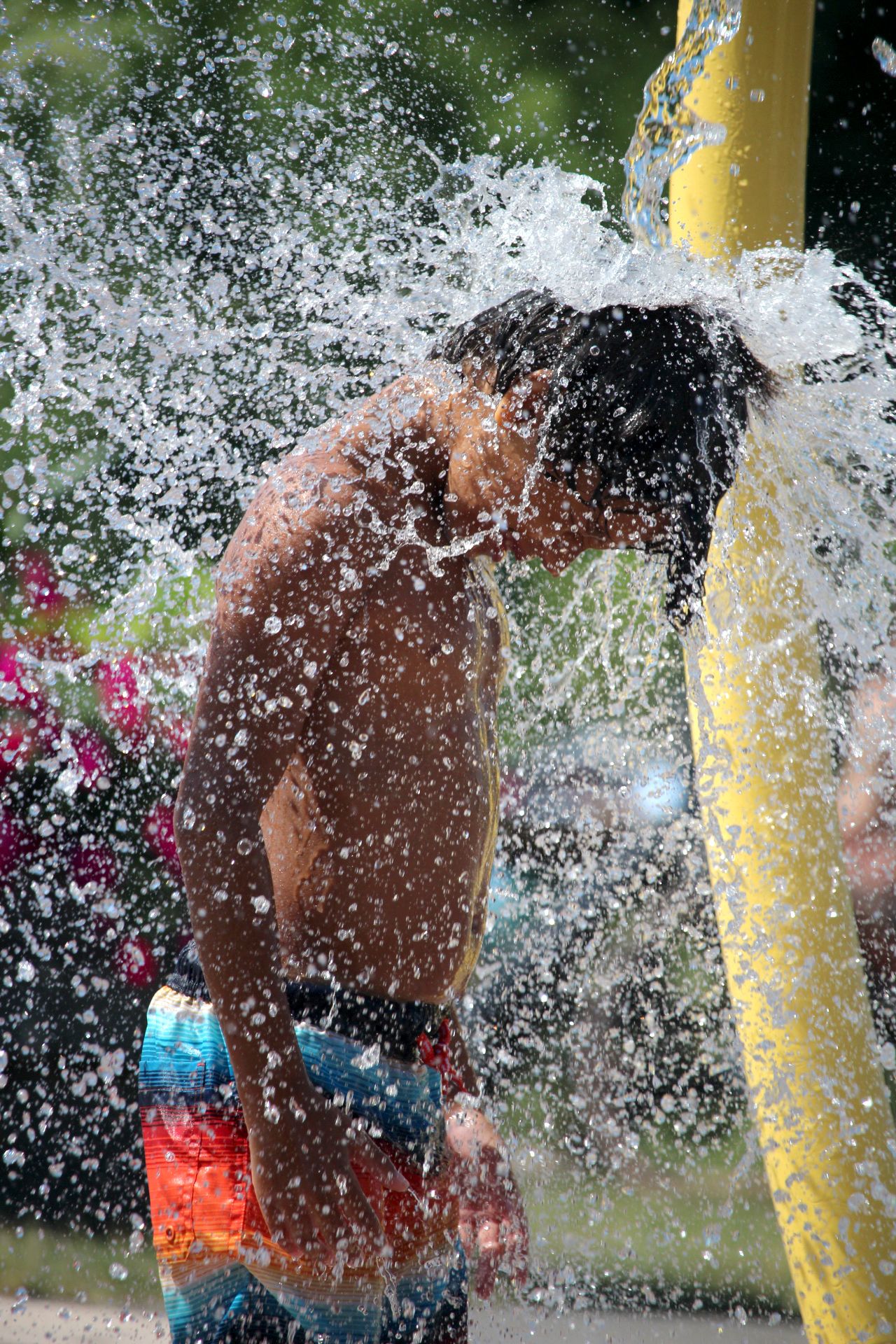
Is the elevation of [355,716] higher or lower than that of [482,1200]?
higher

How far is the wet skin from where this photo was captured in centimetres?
128

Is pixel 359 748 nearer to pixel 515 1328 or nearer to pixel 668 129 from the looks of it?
pixel 668 129

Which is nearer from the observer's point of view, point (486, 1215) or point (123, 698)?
point (486, 1215)

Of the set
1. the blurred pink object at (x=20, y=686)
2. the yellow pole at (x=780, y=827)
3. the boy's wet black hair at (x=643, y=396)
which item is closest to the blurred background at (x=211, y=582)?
the blurred pink object at (x=20, y=686)

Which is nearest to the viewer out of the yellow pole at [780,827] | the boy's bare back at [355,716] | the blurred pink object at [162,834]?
the boy's bare back at [355,716]

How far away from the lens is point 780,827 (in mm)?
2441

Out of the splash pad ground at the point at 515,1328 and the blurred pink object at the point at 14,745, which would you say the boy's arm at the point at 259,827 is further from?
the blurred pink object at the point at 14,745

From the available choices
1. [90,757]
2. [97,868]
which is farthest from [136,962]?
[90,757]

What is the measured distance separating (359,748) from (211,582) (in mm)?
2542

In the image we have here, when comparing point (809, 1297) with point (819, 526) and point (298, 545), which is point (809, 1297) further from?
point (298, 545)

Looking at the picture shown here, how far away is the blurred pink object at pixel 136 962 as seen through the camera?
3889 mm

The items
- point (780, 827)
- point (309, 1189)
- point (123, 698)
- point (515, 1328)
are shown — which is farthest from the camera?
point (123, 698)

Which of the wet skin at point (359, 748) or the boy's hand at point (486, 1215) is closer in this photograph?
the wet skin at point (359, 748)

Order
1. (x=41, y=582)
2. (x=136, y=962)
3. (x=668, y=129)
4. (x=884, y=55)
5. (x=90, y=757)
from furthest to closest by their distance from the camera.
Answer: (x=884, y=55) < (x=41, y=582) < (x=90, y=757) < (x=136, y=962) < (x=668, y=129)
